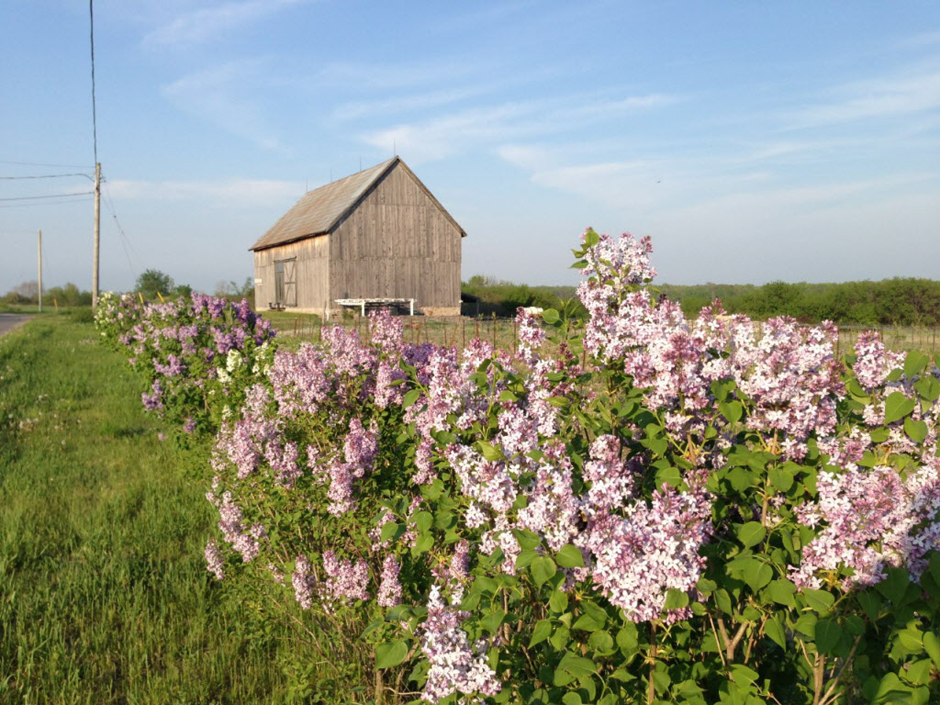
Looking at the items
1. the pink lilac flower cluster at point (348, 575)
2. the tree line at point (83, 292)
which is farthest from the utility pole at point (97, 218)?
the pink lilac flower cluster at point (348, 575)

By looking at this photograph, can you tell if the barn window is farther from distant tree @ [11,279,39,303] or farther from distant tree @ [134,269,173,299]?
distant tree @ [11,279,39,303]

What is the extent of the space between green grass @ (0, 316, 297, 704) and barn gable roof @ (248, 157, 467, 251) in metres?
21.8

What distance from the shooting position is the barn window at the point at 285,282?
34438 mm

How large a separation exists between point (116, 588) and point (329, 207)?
2871 centimetres

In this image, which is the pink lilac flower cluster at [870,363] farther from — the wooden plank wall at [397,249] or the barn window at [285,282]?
the barn window at [285,282]

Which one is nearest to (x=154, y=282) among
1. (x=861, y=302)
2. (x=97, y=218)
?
(x=97, y=218)

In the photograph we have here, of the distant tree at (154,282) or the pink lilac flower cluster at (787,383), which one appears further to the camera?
the distant tree at (154,282)

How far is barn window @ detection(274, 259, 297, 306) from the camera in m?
34.4

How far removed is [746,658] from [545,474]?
0.90 m

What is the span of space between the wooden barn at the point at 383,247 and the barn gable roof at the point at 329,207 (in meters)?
0.05

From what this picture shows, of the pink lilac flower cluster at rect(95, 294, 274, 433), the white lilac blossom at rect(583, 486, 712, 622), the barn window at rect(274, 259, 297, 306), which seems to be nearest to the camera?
the white lilac blossom at rect(583, 486, 712, 622)

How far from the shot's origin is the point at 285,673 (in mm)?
3762

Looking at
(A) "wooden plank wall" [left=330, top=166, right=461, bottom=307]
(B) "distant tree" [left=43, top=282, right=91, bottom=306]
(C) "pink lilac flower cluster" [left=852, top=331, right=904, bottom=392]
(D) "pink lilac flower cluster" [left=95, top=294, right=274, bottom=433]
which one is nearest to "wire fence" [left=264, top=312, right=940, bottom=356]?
(D) "pink lilac flower cluster" [left=95, top=294, right=274, bottom=433]

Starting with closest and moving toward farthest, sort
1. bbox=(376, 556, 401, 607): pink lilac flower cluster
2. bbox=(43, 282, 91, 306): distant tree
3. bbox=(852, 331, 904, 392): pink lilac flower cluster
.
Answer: bbox=(852, 331, 904, 392): pink lilac flower cluster, bbox=(376, 556, 401, 607): pink lilac flower cluster, bbox=(43, 282, 91, 306): distant tree
